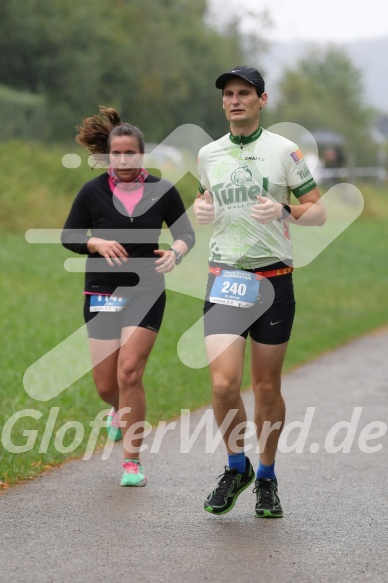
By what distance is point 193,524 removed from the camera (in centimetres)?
623

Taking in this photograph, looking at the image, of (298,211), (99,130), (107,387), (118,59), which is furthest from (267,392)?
(118,59)

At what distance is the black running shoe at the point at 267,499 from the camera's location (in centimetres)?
642

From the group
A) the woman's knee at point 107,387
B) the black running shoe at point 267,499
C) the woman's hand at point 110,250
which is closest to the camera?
the black running shoe at point 267,499

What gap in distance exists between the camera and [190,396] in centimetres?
1101

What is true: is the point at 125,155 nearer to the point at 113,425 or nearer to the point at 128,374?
the point at 128,374

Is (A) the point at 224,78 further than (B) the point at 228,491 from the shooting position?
No

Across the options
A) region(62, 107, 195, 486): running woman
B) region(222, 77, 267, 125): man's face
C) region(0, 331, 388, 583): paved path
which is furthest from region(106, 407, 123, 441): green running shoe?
region(222, 77, 267, 125): man's face

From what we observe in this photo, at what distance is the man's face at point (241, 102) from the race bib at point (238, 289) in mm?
773

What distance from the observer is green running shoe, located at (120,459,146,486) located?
283 inches

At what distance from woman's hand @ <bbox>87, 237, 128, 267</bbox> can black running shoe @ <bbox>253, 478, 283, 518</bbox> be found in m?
1.50

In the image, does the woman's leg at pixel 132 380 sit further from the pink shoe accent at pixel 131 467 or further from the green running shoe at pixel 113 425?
the green running shoe at pixel 113 425

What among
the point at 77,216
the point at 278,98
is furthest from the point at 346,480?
the point at 278,98

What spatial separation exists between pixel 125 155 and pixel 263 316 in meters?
1.43

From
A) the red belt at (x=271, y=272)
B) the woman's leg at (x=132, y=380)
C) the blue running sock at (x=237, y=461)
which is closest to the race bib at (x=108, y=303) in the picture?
the woman's leg at (x=132, y=380)
